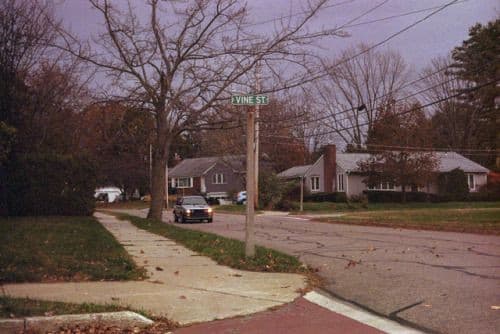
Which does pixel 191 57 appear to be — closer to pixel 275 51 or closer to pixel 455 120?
pixel 275 51

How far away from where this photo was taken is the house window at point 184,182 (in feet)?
292

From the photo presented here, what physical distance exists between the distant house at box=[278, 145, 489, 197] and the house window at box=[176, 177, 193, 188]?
87.5ft

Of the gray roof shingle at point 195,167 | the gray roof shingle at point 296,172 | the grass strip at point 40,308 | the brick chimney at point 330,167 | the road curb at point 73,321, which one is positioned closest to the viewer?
the road curb at point 73,321

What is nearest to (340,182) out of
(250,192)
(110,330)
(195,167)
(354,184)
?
(354,184)

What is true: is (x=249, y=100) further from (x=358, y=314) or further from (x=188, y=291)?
(x=358, y=314)

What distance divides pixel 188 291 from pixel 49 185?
2164cm

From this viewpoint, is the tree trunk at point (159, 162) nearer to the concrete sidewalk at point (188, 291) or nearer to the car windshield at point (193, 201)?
the car windshield at point (193, 201)

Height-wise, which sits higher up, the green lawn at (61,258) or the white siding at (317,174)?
the white siding at (317,174)

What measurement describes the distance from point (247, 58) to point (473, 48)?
40946mm

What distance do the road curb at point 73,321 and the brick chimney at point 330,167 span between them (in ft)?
176

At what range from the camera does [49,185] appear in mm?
30109

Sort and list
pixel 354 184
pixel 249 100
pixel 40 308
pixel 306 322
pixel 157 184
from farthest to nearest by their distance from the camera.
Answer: pixel 354 184
pixel 157 184
pixel 249 100
pixel 40 308
pixel 306 322

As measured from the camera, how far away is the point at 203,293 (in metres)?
10.1

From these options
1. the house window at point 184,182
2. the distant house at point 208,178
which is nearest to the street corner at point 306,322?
the distant house at point 208,178
